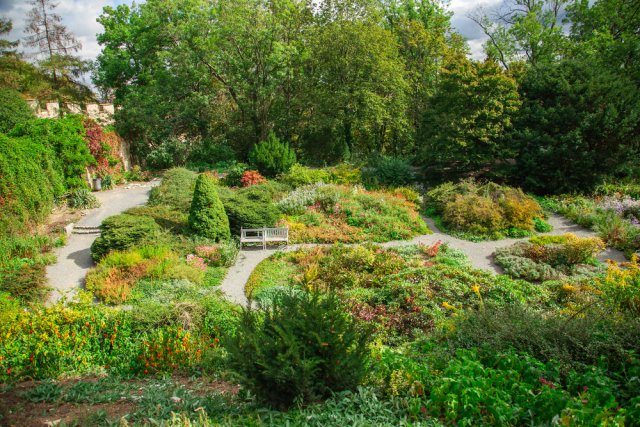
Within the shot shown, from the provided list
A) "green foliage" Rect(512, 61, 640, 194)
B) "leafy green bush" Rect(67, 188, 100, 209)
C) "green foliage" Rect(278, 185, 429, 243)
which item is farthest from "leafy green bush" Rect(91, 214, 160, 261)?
"green foliage" Rect(512, 61, 640, 194)

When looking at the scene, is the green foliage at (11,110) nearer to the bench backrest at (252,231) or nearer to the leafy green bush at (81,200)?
the leafy green bush at (81,200)

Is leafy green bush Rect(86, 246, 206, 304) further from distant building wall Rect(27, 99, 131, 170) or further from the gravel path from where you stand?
distant building wall Rect(27, 99, 131, 170)

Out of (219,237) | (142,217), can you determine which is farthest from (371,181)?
(142,217)

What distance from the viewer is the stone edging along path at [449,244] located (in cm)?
1138

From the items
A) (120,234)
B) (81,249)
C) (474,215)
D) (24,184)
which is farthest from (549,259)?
(24,184)

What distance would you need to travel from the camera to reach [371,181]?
20.4 m

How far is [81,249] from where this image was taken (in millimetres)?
13609

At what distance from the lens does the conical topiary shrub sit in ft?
43.4

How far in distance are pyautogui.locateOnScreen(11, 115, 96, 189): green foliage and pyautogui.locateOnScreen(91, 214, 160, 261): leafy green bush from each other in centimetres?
731

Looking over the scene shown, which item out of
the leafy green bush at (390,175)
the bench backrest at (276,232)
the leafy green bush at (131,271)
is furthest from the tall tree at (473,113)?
the leafy green bush at (131,271)

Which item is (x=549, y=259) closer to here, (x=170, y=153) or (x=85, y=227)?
(x=85, y=227)

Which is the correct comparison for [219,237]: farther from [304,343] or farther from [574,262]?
[574,262]

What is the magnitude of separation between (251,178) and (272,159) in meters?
1.74

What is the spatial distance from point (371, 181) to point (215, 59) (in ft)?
37.1
